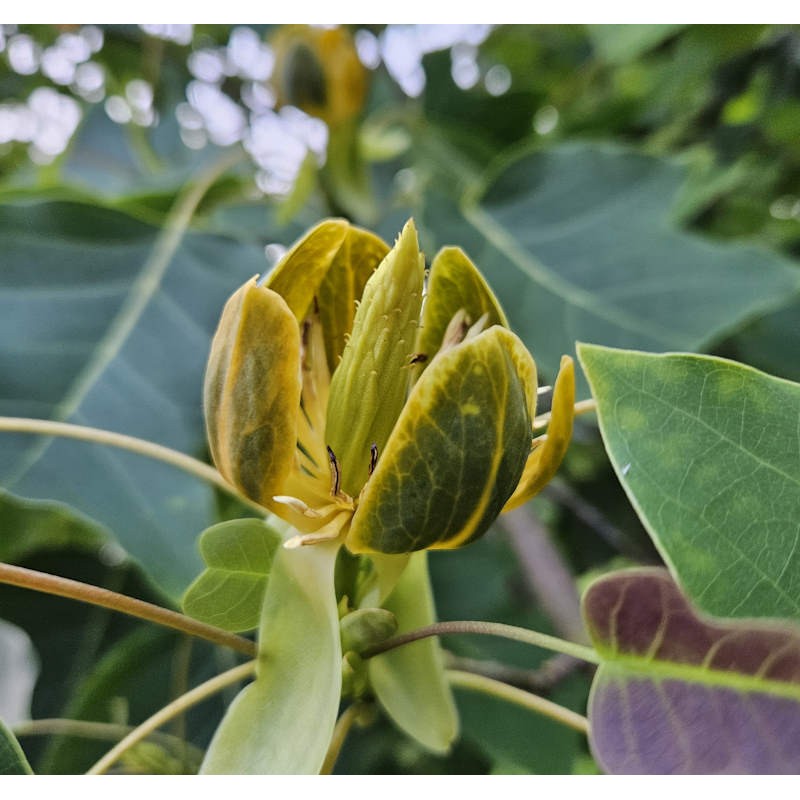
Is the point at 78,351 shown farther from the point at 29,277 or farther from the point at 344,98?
the point at 344,98

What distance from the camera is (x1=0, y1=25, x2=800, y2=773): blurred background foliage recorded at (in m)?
0.42

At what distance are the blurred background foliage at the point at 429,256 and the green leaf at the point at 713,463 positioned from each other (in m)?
0.17

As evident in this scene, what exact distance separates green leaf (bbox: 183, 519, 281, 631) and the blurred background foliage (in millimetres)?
79

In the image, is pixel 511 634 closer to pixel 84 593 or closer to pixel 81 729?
pixel 84 593

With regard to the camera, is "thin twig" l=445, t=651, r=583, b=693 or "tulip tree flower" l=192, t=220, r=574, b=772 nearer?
"tulip tree flower" l=192, t=220, r=574, b=772

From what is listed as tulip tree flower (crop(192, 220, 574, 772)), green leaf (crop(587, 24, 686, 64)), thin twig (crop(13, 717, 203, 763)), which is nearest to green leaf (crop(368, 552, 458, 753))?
tulip tree flower (crop(192, 220, 574, 772))

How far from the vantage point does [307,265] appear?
Result: 0.26 m

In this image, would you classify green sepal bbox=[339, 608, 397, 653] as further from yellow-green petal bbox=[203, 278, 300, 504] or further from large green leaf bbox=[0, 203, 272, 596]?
large green leaf bbox=[0, 203, 272, 596]

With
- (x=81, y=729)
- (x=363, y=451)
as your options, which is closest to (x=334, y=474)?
(x=363, y=451)

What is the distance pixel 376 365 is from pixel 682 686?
0.36 ft

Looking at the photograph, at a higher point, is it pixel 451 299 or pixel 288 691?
pixel 451 299

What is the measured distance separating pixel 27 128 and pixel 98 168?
0.10 metres

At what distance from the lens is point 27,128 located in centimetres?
90

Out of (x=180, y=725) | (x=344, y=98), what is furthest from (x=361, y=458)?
(x=344, y=98)
